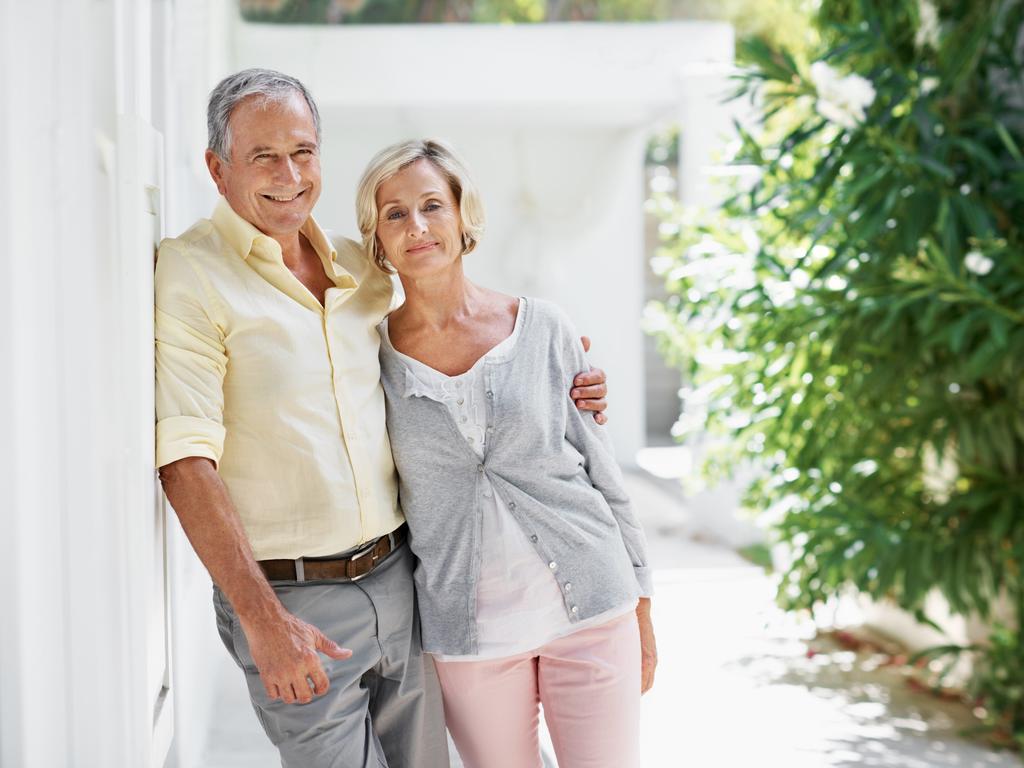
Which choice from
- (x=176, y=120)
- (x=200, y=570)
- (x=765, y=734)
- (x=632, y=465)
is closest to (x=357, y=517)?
(x=176, y=120)

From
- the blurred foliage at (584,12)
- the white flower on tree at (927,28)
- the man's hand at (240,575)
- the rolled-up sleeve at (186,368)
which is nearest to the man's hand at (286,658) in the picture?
the man's hand at (240,575)

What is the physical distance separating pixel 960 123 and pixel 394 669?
2.53 m

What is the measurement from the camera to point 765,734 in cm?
383

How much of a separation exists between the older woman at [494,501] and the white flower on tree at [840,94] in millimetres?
1860

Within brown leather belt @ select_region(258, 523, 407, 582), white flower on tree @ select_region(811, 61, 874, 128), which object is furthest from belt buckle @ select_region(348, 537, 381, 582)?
white flower on tree @ select_region(811, 61, 874, 128)

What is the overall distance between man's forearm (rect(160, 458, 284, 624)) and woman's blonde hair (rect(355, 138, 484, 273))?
20.5 inches

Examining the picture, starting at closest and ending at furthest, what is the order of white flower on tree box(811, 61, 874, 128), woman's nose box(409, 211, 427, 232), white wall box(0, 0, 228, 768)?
white wall box(0, 0, 228, 768)
woman's nose box(409, 211, 427, 232)
white flower on tree box(811, 61, 874, 128)

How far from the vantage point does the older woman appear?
1862 mm

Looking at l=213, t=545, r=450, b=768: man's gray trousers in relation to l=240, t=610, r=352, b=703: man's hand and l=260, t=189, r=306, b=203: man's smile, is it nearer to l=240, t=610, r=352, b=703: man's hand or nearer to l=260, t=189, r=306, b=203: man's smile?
l=240, t=610, r=352, b=703: man's hand

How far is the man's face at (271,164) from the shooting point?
1712 mm

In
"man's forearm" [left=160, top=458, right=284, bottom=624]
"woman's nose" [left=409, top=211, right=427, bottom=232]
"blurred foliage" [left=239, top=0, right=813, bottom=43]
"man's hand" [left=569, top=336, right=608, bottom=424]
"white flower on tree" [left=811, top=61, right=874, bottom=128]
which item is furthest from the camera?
"blurred foliage" [left=239, top=0, right=813, bottom=43]

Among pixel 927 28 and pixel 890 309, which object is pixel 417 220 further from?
pixel 927 28

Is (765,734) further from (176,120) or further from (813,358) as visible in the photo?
(176,120)

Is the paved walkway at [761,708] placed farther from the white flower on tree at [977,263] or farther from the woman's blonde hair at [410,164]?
the woman's blonde hair at [410,164]
